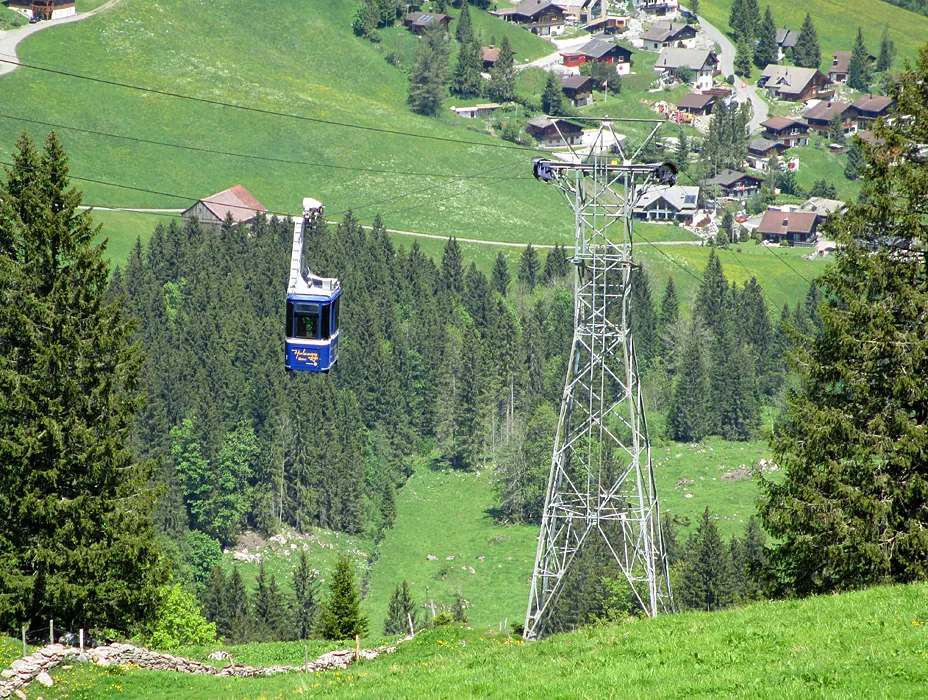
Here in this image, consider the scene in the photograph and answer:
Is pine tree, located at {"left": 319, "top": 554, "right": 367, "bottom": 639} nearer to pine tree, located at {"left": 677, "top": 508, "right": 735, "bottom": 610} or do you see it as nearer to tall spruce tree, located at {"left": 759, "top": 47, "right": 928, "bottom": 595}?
tall spruce tree, located at {"left": 759, "top": 47, "right": 928, "bottom": 595}

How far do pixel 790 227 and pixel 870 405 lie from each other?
158m

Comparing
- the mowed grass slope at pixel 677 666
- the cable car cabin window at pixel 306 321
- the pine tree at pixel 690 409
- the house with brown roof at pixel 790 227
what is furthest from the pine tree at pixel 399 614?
the house with brown roof at pixel 790 227

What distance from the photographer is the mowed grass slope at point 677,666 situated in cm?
2400

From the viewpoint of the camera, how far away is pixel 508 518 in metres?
118

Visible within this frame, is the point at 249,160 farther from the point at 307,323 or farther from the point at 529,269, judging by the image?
the point at 307,323

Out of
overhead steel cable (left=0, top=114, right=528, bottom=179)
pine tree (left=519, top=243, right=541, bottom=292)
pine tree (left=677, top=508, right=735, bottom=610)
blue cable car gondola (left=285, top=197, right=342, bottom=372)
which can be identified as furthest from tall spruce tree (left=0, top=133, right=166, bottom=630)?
overhead steel cable (left=0, top=114, right=528, bottom=179)

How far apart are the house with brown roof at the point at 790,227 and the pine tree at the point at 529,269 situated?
4327cm

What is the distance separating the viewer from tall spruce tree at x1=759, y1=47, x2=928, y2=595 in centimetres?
3578

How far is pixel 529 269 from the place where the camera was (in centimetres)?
16412

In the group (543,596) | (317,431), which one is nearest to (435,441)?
(317,431)

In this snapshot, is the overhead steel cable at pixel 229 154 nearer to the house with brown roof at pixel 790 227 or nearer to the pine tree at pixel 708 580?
the house with brown roof at pixel 790 227

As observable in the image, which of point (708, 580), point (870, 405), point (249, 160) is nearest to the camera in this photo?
point (870, 405)

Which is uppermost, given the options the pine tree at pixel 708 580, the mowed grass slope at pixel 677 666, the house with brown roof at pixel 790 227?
the house with brown roof at pixel 790 227

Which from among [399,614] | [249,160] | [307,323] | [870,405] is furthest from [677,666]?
[249,160]
